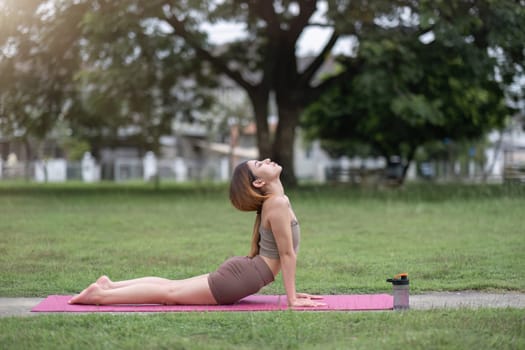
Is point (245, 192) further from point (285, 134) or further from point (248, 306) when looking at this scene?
point (285, 134)

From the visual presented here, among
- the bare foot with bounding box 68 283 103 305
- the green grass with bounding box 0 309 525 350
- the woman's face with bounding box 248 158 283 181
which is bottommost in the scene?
the green grass with bounding box 0 309 525 350

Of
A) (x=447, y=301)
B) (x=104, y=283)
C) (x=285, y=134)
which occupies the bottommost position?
(x=447, y=301)

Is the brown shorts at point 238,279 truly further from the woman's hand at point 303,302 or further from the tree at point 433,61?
the tree at point 433,61

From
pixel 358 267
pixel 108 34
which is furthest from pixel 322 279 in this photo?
pixel 108 34

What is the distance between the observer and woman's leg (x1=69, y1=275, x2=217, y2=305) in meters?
6.70

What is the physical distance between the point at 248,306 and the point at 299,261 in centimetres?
359

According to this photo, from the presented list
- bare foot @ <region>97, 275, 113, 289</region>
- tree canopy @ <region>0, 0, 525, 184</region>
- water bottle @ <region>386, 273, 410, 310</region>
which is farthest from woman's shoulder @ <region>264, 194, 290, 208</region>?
tree canopy @ <region>0, 0, 525, 184</region>

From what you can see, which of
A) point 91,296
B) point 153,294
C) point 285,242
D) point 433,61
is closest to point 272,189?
point 285,242

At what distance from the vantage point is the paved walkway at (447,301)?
6730 mm

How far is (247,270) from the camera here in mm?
6703

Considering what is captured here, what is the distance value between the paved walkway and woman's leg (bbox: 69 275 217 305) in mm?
512

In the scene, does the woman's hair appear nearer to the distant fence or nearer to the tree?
the tree

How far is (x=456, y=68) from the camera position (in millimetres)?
24469

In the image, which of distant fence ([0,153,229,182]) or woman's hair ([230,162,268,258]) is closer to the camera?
woman's hair ([230,162,268,258])
